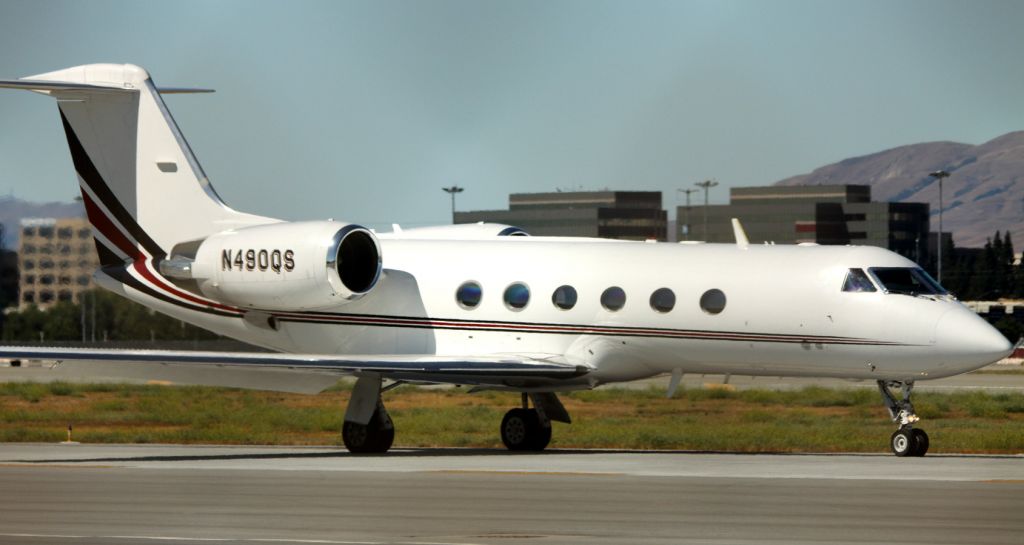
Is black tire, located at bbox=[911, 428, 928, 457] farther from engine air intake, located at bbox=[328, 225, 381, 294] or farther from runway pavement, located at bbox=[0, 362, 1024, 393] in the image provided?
runway pavement, located at bbox=[0, 362, 1024, 393]

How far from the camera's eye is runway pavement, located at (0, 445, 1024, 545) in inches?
542

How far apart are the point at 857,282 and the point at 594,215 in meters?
166

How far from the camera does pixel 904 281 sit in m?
23.2

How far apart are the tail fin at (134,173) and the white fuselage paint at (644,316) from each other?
115cm

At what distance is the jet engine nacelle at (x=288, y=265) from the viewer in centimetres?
2564

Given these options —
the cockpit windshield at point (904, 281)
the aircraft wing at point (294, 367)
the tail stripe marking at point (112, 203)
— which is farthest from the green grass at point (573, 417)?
the cockpit windshield at point (904, 281)

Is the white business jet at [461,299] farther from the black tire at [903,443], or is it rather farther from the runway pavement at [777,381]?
the runway pavement at [777,381]

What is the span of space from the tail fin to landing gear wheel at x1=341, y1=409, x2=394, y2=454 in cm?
459

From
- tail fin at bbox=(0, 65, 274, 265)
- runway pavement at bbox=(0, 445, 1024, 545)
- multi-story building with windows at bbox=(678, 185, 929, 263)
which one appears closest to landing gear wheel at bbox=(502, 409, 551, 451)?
runway pavement at bbox=(0, 445, 1024, 545)

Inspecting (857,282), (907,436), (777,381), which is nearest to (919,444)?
(907,436)

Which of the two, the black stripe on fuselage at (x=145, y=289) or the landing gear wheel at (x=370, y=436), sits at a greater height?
the black stripe on fuselage at (x=145, y=289)

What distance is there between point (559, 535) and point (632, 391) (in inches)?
1237

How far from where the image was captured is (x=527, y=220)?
17438cm

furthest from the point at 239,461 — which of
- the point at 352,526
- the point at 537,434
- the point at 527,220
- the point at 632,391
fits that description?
the point at 527,220
